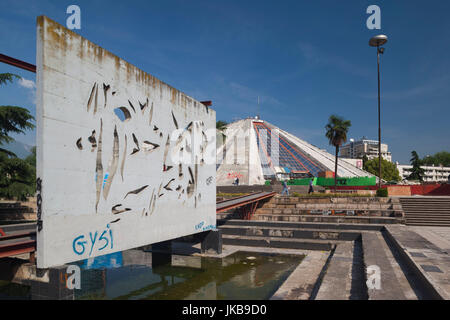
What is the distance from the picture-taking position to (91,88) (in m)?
7.48

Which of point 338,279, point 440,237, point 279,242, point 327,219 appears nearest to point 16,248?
point 338,279

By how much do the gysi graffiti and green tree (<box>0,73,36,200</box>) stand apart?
46.7 ft

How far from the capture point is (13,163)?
1866 cm

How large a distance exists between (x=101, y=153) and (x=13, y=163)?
14471 mm

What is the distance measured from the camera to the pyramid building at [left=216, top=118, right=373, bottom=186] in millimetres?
42375

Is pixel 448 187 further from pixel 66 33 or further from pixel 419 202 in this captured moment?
pixel 66 33

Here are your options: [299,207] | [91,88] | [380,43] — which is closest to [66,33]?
[91,88]

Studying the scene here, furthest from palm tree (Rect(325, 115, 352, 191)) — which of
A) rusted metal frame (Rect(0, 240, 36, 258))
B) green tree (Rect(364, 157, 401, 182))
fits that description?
green tree (Rect(364, 157, 401, 182))

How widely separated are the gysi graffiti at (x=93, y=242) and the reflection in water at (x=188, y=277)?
2078mm

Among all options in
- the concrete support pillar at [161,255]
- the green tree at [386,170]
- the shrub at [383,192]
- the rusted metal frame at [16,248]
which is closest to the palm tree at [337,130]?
the shrub at [383,192]

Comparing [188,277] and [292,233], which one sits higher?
[292,233]

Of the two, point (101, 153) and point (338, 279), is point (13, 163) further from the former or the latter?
point (338, 279)

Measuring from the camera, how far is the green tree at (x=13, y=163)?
18516mm

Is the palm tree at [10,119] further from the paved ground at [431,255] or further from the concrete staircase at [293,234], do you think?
the paved ground at [431,255]
